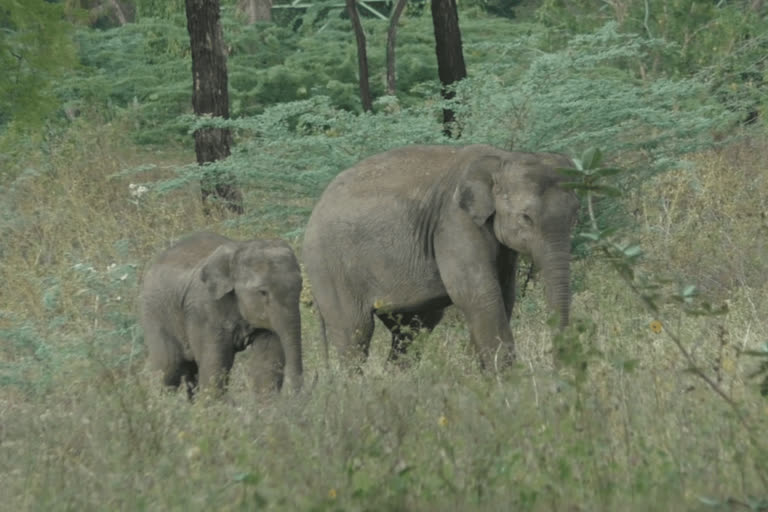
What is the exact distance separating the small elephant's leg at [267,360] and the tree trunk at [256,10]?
21299 mm

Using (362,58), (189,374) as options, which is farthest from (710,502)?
(362,58)

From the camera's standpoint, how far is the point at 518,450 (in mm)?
5938

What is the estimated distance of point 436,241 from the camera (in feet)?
33.9

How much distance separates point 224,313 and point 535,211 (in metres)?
2.01

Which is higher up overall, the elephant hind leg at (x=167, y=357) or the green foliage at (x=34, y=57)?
the green foliage at (x=34, y=57)

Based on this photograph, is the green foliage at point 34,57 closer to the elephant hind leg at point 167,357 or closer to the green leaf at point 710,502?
the elephant hind leg at point 167,357

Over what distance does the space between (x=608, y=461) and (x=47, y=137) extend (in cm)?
1614

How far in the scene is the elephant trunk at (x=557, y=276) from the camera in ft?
31.7

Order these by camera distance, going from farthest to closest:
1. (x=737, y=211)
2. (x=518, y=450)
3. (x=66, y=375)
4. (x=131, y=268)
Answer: (x=737, y=211), (x=131, y=268), (x=66, y=375), (x=518, y=450)

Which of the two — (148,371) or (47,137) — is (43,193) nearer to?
(47,137)

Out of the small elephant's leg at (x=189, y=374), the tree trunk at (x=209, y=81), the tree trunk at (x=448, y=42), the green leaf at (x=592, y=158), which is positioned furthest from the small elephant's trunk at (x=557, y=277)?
the tree trunk at (x=209, y=81)

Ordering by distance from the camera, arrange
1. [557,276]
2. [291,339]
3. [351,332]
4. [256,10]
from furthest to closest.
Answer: [256,10] → [351,332] → [291,339] → [557,276]

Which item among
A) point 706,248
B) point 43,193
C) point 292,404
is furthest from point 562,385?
point 43,193

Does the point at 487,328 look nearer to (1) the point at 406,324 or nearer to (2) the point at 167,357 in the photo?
(1) the point at 406,324
